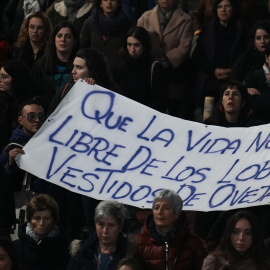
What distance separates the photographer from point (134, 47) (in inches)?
589

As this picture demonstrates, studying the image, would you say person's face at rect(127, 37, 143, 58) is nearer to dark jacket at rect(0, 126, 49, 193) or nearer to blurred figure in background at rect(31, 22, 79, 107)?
blurred figure in background at rect(31, 22, 79, 107)

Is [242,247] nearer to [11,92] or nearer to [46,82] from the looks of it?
[11,92]

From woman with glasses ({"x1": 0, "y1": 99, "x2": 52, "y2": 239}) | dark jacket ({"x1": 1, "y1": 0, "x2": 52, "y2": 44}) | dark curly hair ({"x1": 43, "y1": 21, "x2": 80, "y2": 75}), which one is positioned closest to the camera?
woman with glasses ({"x1": 0, "y1": 99, "x2": 52, "y2": 239})

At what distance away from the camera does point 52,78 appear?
48.5 feet

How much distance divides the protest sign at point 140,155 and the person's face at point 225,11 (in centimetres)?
318

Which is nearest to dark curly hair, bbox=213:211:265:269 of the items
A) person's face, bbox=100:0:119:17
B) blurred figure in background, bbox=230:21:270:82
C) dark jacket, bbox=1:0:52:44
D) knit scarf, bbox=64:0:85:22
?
blurred figure in background, bbox=230:21:270:82

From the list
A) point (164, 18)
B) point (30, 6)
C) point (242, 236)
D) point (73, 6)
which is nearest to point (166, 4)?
point (164, 18)

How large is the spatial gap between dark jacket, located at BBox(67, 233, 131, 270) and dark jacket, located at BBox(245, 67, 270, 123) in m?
3.36

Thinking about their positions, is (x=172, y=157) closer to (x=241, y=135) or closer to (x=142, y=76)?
(x=241, y=135)

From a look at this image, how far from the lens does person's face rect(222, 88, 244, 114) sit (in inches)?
521

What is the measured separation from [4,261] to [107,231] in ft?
2.90

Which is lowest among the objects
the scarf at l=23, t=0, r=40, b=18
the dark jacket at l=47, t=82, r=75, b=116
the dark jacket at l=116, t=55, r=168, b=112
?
the dark jacket at l=47, t=82, r=75, b=116

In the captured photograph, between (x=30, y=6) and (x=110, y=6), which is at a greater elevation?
(x=30, y=6)

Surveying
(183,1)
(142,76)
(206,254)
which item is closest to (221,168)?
(206,254)
